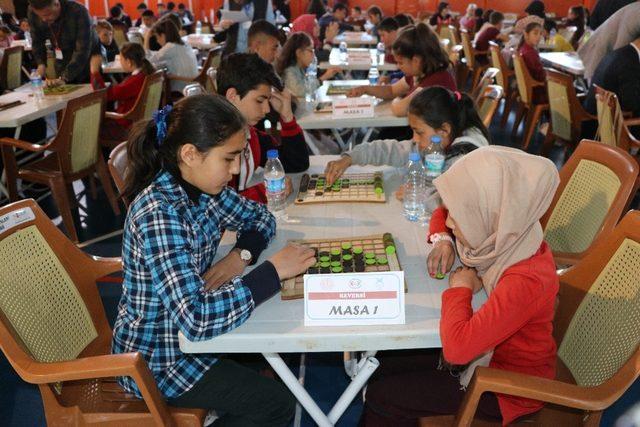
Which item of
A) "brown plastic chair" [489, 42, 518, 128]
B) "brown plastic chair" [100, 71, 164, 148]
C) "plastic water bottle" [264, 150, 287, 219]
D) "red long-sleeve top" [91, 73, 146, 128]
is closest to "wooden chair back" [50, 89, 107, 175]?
"brown plastic chair" [100, 71, 164, 148]

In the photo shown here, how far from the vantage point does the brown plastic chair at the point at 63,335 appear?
1190 millimetres

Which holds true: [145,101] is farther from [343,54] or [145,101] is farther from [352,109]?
[343,54]

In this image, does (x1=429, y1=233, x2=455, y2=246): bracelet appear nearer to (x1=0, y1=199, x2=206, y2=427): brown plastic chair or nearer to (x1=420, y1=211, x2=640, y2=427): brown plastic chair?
(x1=420, y1=211, x2=640, y2=427): brown plastic chair

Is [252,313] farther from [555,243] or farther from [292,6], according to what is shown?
[292,6]

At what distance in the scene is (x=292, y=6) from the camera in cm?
1407

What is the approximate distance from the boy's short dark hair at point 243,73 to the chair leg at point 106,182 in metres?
1.64

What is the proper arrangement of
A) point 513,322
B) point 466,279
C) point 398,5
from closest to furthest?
1. point 513,322
2. point 466,279
3. point 398,5

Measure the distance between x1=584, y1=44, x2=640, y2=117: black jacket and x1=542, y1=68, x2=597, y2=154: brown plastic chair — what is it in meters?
0.20

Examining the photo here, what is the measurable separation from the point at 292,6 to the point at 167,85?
10231mm

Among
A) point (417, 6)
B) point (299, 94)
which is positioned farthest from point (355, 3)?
point (299, 94)

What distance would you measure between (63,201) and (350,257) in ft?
7.59

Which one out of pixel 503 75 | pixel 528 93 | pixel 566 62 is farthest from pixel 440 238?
pixel 566 62

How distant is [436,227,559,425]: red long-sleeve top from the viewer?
45.2 inches

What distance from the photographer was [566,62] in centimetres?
525
